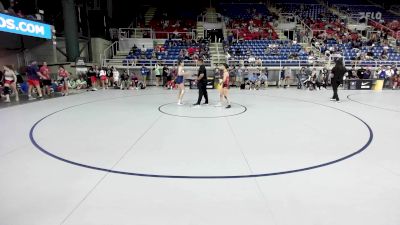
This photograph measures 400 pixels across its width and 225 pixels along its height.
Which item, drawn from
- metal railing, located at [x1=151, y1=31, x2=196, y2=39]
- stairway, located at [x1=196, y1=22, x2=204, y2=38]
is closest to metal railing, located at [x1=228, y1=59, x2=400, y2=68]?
metal railing, located at [x1=151, y1=31, x2=196, y2=39]

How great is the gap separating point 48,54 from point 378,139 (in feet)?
54.9

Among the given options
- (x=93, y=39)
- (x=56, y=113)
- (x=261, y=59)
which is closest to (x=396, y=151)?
(x=56, y=113)

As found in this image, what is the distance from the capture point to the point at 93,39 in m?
19.8

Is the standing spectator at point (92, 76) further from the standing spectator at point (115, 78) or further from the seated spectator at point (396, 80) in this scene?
the seated spectator at point (396, 80)

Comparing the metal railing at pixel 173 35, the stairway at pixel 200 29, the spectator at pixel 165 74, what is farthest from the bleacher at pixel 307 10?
the spectator at pixel 165 74

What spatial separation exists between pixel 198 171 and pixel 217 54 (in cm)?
1796

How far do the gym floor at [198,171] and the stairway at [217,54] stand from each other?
1334 centimetres

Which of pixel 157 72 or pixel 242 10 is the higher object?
pixel 242 10

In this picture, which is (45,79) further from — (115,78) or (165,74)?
(165,74)

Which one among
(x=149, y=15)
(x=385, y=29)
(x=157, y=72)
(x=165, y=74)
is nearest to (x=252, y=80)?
(x=165, y=74)

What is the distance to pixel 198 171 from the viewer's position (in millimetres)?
4137

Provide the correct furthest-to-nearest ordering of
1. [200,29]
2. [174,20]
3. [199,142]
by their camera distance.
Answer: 1. [174,20]
2. [200,29]
3. [199,142]

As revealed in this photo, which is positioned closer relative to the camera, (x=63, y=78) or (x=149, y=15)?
(x=63, y=78)

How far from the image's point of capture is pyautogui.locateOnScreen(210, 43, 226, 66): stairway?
20609 millimetres
